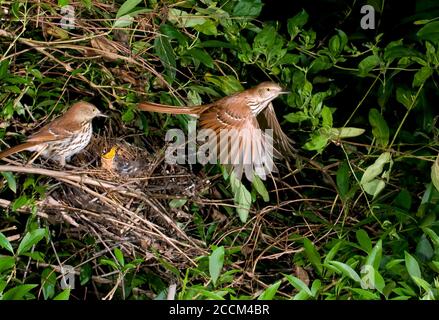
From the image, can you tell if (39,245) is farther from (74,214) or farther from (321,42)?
(321,42)

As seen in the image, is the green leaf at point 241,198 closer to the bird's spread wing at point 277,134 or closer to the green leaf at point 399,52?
the bird's spread wing at point 277,134

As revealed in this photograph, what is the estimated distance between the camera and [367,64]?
4758mm

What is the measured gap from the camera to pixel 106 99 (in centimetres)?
509

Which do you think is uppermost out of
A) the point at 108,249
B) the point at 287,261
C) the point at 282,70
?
the point at 282,70

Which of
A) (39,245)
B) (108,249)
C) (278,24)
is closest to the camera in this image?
(108,249)

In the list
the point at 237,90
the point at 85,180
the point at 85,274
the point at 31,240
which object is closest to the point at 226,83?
the point at 237,90

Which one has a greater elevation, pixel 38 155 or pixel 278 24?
pixel 278 24

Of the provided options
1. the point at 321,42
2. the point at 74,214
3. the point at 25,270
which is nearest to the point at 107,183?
the point at 74,214

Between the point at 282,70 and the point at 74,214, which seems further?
the point at 282,70

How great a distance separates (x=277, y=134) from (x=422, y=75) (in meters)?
0.84

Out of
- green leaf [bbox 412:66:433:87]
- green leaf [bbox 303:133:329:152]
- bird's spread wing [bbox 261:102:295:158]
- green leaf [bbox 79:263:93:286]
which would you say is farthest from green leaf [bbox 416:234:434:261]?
green leaf [bbox 79:263:93:286]

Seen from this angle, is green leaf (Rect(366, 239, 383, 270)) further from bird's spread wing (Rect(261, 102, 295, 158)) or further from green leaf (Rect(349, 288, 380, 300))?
bird's spread wing (Rect(261, 102, 295, 158))
